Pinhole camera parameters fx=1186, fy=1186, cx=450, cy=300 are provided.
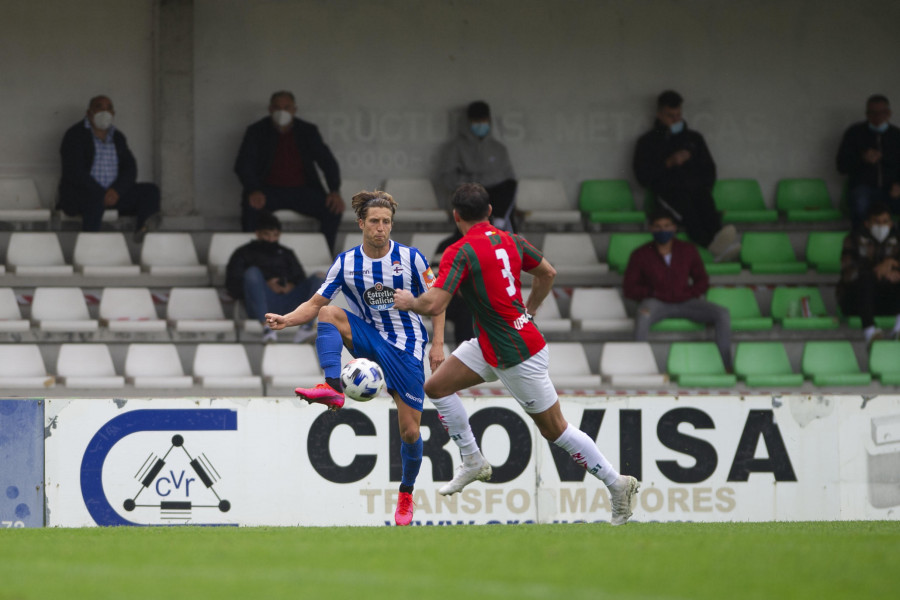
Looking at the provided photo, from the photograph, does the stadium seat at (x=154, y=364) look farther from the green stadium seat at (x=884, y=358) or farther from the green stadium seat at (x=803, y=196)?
the green stadium seat at (x=803, y=196)

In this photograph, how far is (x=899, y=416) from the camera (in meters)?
9.05

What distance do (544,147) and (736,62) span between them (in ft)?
8.87

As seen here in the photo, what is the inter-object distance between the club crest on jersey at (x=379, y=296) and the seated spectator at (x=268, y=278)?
175 inches

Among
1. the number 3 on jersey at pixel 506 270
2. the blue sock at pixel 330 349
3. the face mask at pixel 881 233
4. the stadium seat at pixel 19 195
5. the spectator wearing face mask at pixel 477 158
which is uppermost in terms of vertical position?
the spectator wearing face mask at pixel 477 158

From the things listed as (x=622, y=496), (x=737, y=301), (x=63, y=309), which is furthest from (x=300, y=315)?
(x=737, y=301)

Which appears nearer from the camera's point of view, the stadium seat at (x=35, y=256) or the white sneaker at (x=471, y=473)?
the white sneaker at (x=471, y=473)

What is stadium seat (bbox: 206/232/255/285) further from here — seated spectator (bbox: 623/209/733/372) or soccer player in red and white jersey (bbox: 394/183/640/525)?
soccer player in red and white jersey (bbox: 394/183/640/525)

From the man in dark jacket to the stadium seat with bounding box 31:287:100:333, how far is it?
6.49 feet

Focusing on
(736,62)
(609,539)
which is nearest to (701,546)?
(609,539)

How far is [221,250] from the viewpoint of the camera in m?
12.6

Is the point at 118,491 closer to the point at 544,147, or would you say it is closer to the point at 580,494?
the point at 580,494

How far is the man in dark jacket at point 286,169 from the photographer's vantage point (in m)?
12.8

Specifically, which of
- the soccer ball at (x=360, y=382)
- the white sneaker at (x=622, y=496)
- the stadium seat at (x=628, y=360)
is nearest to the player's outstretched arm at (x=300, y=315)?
the soccer ball at (x=360, y=382)

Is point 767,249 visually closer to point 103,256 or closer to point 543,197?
point 543,197
